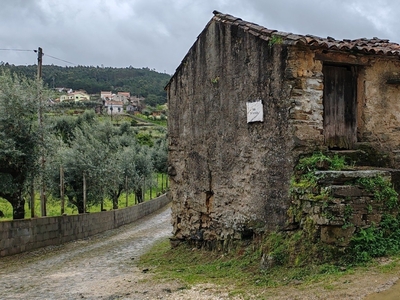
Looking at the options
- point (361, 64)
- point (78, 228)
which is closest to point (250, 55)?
point (361, 64)

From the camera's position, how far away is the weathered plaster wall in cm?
948

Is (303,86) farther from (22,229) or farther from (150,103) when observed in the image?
(150,103)

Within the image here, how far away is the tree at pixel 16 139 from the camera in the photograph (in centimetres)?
1545

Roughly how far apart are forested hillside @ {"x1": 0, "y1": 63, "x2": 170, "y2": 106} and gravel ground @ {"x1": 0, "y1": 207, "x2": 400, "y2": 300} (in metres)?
76.9

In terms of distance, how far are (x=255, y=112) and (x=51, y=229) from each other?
37.0 feet

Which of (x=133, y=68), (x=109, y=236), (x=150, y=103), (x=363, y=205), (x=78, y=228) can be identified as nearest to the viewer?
(x=363, y=205)

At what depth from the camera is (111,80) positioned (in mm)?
126438

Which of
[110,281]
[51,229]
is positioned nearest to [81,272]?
[110,281]

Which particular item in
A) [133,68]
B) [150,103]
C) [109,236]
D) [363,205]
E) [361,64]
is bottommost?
[109,236]

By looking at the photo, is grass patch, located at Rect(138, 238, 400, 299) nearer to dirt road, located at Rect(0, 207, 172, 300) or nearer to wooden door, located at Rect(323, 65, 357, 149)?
dirt road, located at Rect(0, 207, 172, 300)

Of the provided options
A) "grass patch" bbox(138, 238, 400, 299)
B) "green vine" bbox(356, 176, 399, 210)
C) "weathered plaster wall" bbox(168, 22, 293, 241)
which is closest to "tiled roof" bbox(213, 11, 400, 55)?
"weathered plaster wall" bbox(168, 22, 293, 241)

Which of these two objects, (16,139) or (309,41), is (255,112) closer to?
(309,41)

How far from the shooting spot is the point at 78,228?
808 inches

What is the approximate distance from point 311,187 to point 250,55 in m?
3.80
